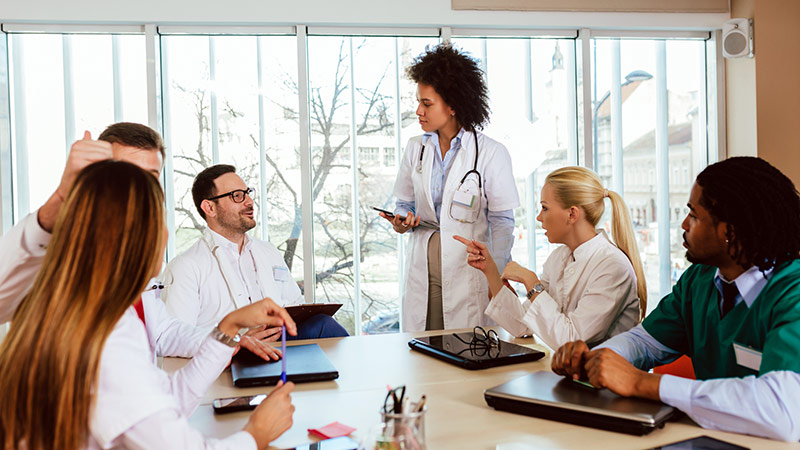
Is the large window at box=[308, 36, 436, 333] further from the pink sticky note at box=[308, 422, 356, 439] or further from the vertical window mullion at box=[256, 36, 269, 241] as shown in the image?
the pink sticky note at box=[308, 422, 356, 439]

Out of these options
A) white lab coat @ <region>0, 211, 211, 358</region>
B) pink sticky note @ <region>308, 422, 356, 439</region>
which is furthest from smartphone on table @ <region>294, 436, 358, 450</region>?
white lab coat @ <region>0, 211, 211, 358</region>

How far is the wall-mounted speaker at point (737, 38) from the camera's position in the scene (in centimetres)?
430

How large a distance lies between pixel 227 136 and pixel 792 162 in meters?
3.73

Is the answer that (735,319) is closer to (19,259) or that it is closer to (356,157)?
(19,259)

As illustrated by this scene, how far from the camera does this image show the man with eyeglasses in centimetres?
266

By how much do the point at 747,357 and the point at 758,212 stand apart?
337 millimetres

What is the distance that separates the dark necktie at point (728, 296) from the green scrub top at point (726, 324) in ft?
0.06

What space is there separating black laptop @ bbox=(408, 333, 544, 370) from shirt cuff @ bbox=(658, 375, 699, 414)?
54 centimetres

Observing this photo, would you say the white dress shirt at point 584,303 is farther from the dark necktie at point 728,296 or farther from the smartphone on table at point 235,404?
the smartphone on table at point 235,404

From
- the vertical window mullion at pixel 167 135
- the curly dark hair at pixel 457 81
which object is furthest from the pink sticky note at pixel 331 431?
the vertical window mullion at pixel 167 135

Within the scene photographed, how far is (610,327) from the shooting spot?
7.00 ft

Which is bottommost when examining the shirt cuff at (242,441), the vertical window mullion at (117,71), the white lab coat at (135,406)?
the shirt cuff at (242,441)

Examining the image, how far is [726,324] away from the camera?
1.60 m

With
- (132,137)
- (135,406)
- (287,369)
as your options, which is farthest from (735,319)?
(132,137)
